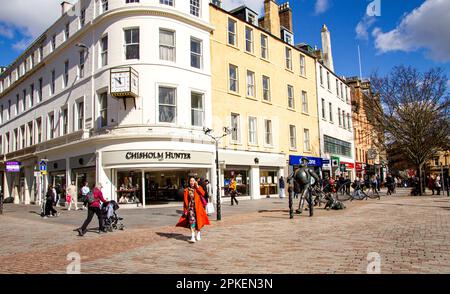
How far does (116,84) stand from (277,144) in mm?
14718

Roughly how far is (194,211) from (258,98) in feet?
65.2

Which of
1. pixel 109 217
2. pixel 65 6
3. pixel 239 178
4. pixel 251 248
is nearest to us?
pixel 251 248

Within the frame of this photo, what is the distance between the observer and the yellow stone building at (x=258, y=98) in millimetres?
25438

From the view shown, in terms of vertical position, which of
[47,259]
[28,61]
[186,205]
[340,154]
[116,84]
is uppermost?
[28,61]

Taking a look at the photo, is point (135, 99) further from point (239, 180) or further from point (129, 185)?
point (239, 180)

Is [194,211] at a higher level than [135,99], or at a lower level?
lower

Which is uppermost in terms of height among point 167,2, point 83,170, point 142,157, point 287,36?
point 287,36

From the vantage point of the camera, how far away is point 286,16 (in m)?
35.8

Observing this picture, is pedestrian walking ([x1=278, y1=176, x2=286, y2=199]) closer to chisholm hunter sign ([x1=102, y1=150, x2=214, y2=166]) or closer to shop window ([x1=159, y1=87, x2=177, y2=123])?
chisholm hunter sign ([x1=102, y1=150, x2=214, y2=166])

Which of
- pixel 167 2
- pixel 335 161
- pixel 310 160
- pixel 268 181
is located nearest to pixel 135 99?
pixel 167 2

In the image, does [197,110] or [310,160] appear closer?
[197,110]

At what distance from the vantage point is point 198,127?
2275cm
